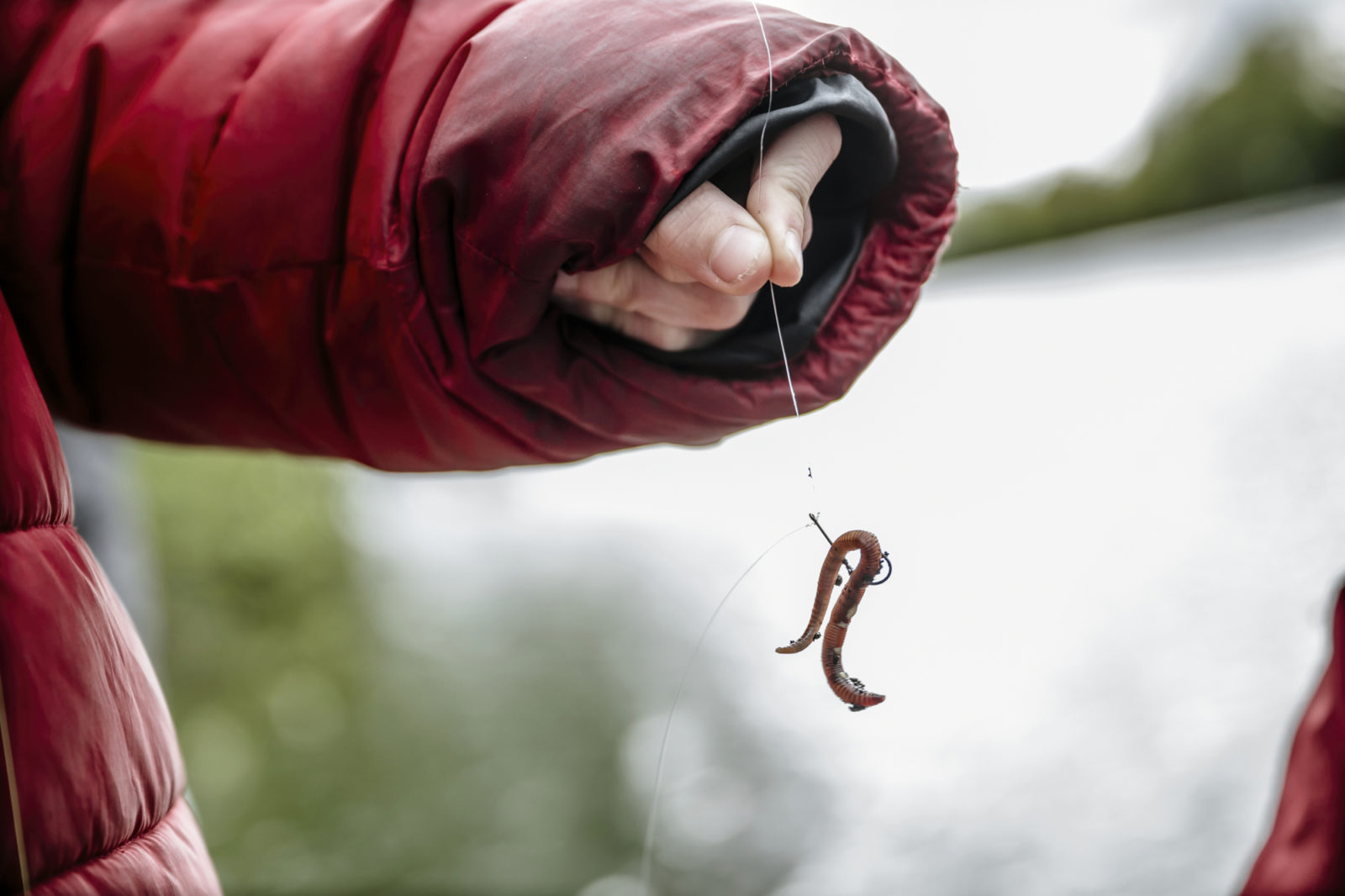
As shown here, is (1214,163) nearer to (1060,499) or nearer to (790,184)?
(1060,499)

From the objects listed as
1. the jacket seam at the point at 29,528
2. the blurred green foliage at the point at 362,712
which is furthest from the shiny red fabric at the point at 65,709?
the blurred green foliage at the point at 362,712

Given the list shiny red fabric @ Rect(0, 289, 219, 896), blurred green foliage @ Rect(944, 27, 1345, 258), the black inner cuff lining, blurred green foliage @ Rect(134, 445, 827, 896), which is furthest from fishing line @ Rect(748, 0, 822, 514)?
blurred green foliage @ Rect(134, 445, 827, 896)

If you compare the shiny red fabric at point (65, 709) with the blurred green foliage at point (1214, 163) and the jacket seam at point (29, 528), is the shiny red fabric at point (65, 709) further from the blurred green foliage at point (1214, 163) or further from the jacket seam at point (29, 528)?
the blurred green foliage at point (1214, 163)

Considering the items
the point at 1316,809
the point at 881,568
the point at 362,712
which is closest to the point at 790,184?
the point at 881,568

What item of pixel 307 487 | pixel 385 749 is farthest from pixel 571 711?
pixel 307 487

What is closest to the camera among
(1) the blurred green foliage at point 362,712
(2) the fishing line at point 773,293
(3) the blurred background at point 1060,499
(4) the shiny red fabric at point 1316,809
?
(4) the shiny red fabric at point 1316,809

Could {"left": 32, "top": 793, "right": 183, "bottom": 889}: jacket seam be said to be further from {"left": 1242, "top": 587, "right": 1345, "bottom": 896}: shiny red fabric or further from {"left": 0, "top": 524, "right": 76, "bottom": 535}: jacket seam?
{"left": 1242, "top": 587, "right": 1345, "bottom": 896}: shiny red fabric

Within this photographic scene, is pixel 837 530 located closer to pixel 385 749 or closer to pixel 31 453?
pixel 31 453
